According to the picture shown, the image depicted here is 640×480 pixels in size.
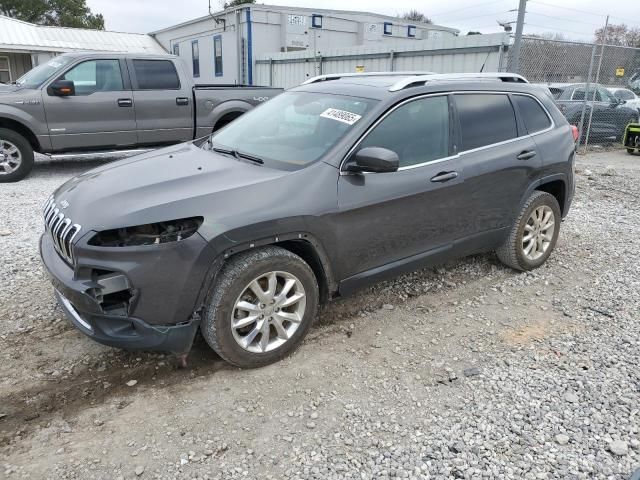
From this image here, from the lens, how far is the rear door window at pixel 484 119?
4.04m

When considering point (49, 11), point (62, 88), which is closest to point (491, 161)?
point (62, 88)

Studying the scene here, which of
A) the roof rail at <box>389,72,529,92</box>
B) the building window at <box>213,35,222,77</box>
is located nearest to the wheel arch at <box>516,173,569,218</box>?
the roof rail at <box>389,72,529,92</box>

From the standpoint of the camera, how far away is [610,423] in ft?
9.20

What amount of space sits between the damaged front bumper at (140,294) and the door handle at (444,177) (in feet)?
6.02

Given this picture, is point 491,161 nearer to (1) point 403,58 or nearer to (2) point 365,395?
(2) point 365,395

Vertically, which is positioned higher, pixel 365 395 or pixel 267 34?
pixel 267 34

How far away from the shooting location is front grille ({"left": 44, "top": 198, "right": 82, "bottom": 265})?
2.87 meters

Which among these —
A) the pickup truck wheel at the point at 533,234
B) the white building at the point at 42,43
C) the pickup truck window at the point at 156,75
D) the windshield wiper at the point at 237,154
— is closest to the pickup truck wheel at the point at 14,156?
the pickup truck window at the point at 156,75

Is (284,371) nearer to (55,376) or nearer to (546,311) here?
(55,376)

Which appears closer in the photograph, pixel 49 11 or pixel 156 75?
pixel 156 75

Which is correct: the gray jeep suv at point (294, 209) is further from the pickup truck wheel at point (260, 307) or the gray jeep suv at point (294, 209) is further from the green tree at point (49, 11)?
the green tree at point (49, 11)

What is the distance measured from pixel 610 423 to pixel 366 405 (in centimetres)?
133

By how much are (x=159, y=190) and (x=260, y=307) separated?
2.98ft

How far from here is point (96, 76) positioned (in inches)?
321
